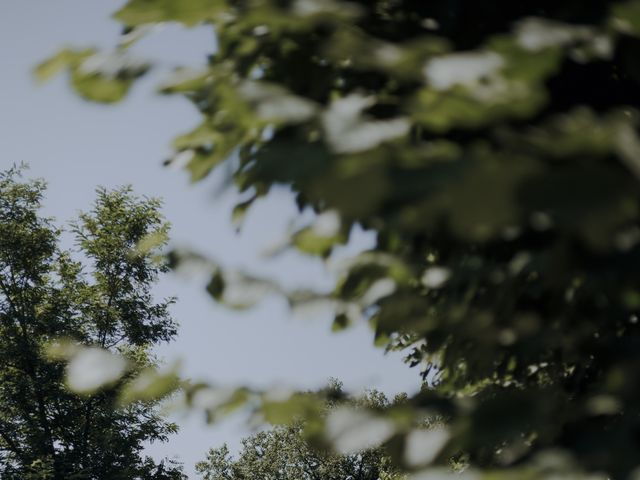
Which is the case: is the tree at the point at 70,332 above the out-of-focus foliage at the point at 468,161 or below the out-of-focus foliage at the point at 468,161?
above

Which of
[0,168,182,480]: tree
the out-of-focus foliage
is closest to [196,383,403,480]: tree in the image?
[0,168,182,480]: tree

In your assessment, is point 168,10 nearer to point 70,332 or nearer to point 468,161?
point 468,161

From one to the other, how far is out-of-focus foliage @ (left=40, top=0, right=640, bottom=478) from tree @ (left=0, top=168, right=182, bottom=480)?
61.6 ft

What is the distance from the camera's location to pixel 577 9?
5.66 feet

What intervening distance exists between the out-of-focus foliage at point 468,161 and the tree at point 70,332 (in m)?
18.8

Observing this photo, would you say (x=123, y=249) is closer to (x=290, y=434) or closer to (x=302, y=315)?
(x=302, y=315)

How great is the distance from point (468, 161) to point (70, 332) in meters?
22.6

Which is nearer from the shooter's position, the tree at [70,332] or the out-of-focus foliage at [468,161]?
the out-of-focus foliage at [468,161]

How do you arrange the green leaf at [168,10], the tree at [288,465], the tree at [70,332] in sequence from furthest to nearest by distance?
the tree at [288,465], the tree at [70,332], the green leaf at [168,10]

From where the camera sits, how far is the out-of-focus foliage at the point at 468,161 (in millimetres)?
816

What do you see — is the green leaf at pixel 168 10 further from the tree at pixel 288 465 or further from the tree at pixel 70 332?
the tree at pixel 288 465

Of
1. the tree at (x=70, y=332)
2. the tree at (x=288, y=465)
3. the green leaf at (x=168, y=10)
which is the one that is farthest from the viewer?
the tree at (x=288, y=465)

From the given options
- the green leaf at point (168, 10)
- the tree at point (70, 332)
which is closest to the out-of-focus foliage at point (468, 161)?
the green leaf at point (168, 10)

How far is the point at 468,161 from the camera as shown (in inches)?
31.8
